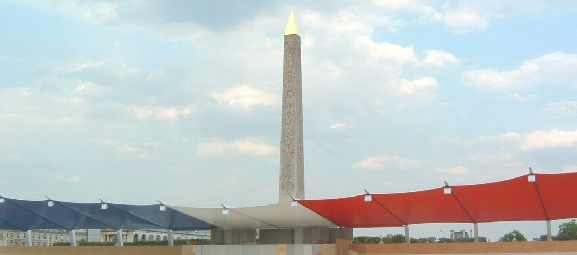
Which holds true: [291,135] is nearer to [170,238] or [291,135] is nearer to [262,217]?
[262,217]

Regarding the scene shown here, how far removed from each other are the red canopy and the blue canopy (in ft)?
26.1

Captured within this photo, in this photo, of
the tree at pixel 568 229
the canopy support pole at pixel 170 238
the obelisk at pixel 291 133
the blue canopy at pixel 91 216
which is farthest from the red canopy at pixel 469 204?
the tree at pixel 568 229

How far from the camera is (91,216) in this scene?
3200 cm

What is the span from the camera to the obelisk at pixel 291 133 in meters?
29.3

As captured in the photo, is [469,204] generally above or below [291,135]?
below

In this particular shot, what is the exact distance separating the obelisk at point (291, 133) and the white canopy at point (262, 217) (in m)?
1.30

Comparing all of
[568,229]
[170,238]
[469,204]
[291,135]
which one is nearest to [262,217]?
[291,135]

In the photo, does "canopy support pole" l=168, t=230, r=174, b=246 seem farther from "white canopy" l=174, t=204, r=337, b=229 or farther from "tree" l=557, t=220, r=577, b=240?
"tree" l=557, t=220, r=577, b=240

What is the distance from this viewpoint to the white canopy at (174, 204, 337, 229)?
2589 cm

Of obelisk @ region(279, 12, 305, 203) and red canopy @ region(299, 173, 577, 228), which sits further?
obelisk @ region(279, 12, 305, 203)

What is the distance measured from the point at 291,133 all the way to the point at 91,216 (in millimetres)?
10460

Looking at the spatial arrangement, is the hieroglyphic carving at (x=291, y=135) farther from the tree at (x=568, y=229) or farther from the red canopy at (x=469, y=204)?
the tree at (x=568, y=229)

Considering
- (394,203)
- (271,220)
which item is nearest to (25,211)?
(271,220)

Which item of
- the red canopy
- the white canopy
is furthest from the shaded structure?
the white canopy
